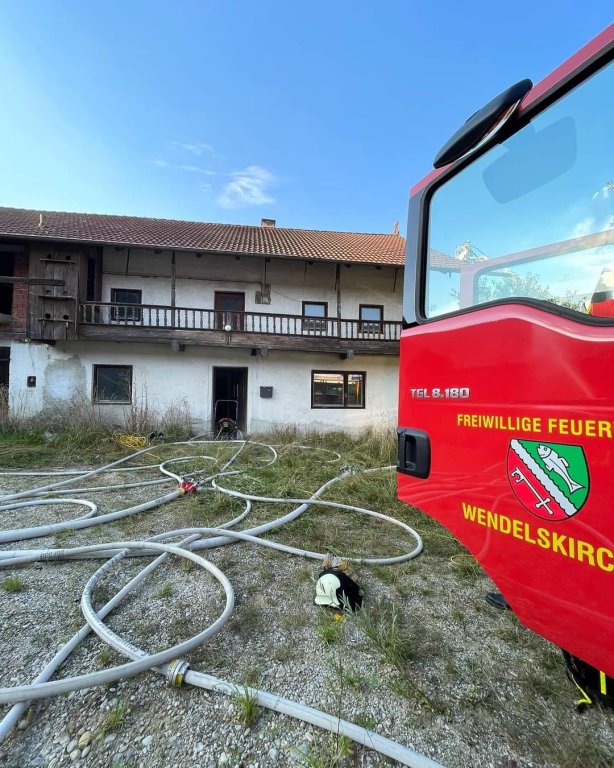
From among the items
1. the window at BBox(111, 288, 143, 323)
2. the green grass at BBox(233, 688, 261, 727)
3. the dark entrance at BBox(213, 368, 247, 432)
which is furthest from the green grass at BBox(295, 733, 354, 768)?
the window at BBox(111, 288, 143, 323)

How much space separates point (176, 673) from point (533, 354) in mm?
2084

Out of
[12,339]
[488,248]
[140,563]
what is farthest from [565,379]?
[12,339]

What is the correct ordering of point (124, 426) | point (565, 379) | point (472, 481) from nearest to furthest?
point (565, 379) < point (472, 481) < point (124, 426)

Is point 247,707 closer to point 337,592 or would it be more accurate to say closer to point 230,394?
point 337,592

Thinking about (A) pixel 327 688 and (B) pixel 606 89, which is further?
(A) pixel 327 688

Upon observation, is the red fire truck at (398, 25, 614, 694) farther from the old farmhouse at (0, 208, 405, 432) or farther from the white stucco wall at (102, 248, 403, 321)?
the white stucco wall at (102, 248, 403, 321)

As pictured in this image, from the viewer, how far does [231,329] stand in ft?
37.1

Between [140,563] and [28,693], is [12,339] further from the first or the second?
[28,693]

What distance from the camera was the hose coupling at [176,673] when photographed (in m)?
1.67

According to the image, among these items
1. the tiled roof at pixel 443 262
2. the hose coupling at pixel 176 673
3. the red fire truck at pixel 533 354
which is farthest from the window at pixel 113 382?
the red fire truck at pixel 533 354

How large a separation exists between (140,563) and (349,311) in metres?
11.7

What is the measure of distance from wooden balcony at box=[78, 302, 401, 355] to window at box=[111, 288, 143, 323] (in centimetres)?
3

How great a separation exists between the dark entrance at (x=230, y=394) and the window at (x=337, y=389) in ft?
8.16

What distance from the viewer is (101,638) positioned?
6.48 feet
